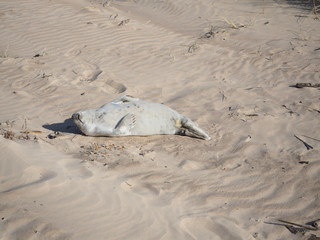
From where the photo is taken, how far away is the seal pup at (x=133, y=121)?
15.5 feet

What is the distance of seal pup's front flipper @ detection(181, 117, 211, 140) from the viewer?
4816 millimetres

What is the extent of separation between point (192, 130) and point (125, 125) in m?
0.95

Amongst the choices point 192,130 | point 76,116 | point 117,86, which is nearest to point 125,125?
point 76,116

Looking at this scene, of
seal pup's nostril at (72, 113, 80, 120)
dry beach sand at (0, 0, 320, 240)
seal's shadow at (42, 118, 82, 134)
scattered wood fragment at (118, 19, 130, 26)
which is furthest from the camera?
scattered wood fragment at (118, 19, 130, 26)

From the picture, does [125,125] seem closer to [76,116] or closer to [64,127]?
[76,116]

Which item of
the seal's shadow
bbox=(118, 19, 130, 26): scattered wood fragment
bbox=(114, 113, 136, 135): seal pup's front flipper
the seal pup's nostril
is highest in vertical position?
bbox=(118, 19, 130, 26): scattered wood fragment

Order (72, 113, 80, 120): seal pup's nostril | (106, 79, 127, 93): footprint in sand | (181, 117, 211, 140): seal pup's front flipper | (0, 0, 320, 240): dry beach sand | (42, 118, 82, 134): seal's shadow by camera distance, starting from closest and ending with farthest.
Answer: (0, 0, 320, 240): dry beach sand
(72, 113, 80, 120): seal pup's nostril
(181, 117, 211, 140): seal pup's front flipper
(42, 118, 82, 134): seal's shadow
(106, 79, 127, 93): footprint in sand

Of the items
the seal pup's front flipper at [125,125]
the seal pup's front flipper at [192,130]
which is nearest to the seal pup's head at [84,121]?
the seal pup's front flipper at [125,125]

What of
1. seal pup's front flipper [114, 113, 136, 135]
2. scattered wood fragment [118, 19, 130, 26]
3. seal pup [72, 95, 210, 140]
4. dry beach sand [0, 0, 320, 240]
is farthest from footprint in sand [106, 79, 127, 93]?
scattered wood fragment [118, 19, 130, 26]

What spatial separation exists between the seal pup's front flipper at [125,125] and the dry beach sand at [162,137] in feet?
0.44

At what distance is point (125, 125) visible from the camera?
4.70 metres

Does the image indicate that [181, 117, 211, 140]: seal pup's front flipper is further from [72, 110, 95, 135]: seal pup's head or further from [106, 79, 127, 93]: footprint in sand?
[106, 79, 127, 93]: footprint in sand

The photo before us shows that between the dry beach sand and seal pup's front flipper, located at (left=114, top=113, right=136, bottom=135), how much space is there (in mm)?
133

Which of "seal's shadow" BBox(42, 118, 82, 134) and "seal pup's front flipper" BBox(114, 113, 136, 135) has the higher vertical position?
"seal pup's front flipper" BBox(114, 113, 136, 135)
